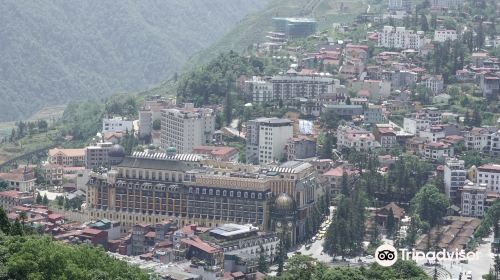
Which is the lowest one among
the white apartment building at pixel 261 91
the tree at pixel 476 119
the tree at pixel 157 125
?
the tree at pixel 157 125

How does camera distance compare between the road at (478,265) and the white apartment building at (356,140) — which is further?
the white apartment building at (356,140)

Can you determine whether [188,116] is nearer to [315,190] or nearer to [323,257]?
[315,190]

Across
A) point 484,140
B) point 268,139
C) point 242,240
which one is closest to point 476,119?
point 484,140

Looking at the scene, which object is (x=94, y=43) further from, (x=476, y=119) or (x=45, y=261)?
(x=45, y=261)

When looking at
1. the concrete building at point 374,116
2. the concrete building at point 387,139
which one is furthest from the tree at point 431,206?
the concrete building at point 374,116

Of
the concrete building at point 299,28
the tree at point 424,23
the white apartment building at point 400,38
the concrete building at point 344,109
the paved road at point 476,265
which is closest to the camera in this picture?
the paved road at point 476,265

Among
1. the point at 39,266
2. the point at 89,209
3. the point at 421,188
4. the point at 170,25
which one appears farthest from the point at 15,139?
the point at 170,25

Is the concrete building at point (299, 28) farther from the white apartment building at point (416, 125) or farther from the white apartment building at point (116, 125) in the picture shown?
the white apartment building at point (416, 125)
